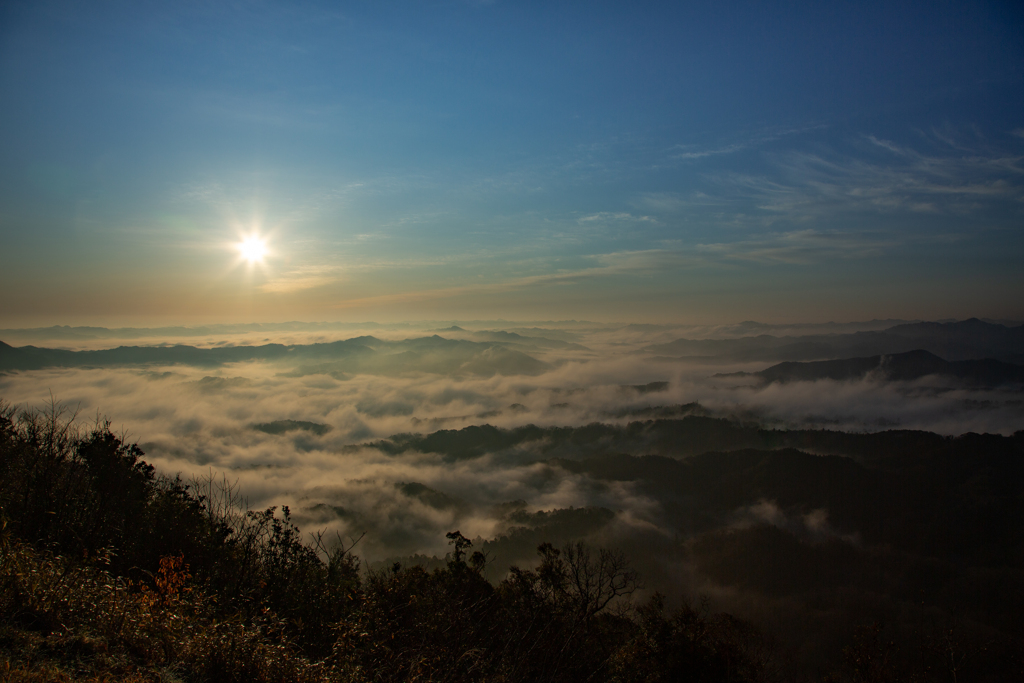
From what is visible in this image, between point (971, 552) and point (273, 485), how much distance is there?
10305 inches

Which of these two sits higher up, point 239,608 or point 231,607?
point 239,608

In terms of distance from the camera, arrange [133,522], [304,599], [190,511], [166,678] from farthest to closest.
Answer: [190,511] < [304,599] < [133,522] < [166,678]

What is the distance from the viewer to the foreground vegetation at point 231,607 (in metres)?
8.15

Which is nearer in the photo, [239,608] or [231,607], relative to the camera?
[239,608]

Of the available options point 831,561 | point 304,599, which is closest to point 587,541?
point 831,561

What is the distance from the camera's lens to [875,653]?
3475 centimetres

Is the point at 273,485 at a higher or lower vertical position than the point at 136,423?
lower

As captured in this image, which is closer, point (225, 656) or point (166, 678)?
point (166, 678)

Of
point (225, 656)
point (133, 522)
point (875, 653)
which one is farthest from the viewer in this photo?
point (875, 653)

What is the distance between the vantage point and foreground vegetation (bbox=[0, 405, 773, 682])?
8.15 meters

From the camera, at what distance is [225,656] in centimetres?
834

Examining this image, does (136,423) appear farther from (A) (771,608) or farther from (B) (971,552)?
(B) (971,552)

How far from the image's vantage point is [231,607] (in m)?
13.8

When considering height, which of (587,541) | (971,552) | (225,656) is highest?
(225,656)
